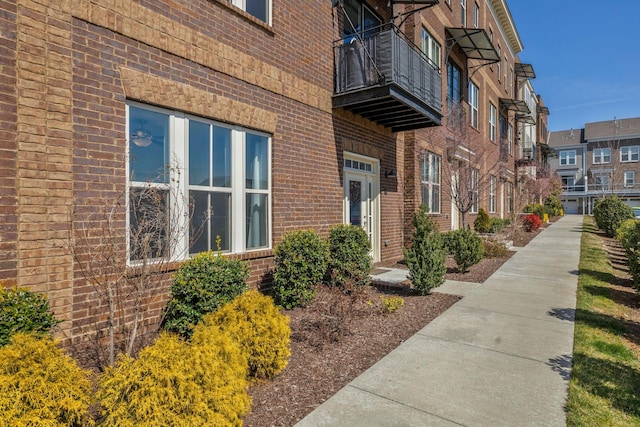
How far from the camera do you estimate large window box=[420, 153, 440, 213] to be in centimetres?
1185

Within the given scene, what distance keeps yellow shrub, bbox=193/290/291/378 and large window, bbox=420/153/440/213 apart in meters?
9.00

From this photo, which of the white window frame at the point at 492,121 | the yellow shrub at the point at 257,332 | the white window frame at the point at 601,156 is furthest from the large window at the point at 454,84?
the white window frame at the point at 601,156

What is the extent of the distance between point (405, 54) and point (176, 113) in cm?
532

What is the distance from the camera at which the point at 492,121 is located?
64.5 ft

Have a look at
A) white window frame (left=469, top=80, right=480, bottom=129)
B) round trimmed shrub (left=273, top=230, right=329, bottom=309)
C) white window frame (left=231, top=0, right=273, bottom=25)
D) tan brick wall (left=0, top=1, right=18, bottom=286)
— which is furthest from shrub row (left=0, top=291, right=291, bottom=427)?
white window frame (left=469, top=80, right=480, bottom=129)

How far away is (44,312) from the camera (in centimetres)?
334

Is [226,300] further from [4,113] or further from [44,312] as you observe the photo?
[4,113]

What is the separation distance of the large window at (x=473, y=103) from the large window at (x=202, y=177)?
12602mm

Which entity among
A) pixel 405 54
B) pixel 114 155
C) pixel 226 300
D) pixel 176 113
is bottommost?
pixel 226 300

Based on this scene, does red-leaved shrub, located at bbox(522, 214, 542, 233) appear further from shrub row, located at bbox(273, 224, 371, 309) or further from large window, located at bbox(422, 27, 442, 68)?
shrub row, located at bbox(273, 224, 371, 309)

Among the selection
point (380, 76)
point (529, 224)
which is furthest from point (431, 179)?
point (529, 224)

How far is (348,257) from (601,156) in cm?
5349

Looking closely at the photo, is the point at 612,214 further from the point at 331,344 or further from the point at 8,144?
the point at 8,144

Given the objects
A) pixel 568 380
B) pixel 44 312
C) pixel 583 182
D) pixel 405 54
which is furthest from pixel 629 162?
pixel 44 312
